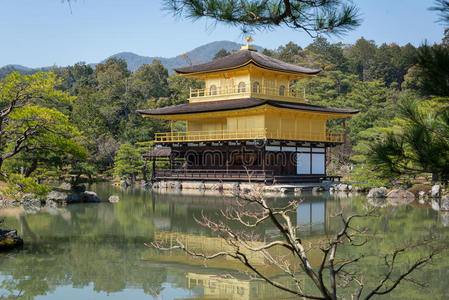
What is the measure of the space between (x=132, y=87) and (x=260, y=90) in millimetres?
17630

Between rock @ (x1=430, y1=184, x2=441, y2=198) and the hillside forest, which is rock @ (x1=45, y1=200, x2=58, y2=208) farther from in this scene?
rock @ (x1=430, y1=184, x2=441, y2=198)

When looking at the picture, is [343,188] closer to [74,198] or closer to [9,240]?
[74,198]

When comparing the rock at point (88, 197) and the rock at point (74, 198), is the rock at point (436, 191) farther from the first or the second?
the rock at point (74, 198)

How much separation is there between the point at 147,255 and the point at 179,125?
31.3 m

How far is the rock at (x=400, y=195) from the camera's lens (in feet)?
72.8

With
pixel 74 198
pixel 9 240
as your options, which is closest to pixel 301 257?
pixel 9 240

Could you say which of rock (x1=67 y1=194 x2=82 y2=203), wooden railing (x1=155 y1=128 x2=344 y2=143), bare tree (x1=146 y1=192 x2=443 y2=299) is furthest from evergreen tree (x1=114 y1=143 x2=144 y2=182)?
bare tree (x1=146 y1=192 x2=443 y2=299)

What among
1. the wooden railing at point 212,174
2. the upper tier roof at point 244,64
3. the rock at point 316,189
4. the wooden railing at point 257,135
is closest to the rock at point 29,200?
the wooden railing at point 212,174

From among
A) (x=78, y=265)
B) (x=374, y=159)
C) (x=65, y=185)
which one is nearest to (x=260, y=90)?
(x=65, y=185)

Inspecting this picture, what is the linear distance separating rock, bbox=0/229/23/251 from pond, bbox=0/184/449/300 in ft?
0.82

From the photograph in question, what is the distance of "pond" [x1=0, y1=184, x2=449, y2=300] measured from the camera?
764 cm

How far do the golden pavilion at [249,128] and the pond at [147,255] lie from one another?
10.6m

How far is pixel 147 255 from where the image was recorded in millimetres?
9977

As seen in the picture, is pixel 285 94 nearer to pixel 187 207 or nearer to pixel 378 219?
pixel 187 207
